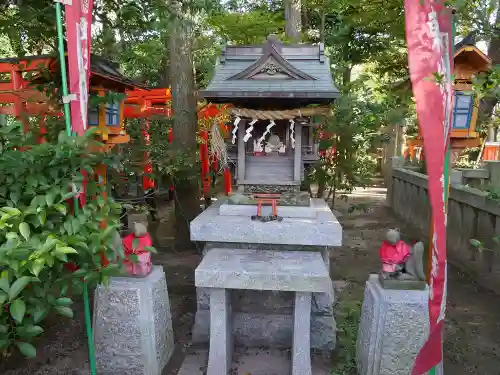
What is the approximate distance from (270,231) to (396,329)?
62.7 inches

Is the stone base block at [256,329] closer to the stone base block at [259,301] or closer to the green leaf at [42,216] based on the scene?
the stone base block at [259,301]

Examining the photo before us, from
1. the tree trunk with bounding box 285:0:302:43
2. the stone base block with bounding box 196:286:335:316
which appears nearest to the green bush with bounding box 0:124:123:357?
the stone base block with bounding box 196:286:335:316

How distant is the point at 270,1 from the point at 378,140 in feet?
25.0

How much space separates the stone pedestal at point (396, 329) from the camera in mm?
3586

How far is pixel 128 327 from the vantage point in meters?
3.88

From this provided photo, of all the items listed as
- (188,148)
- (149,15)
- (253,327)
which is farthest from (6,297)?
(188,148)

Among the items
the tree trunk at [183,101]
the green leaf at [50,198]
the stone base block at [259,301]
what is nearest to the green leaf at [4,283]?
the green leaf at [50,198]

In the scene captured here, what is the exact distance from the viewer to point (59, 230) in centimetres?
248

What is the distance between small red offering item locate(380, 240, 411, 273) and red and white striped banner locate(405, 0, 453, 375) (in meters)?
0.97

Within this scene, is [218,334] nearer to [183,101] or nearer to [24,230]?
[24,230]

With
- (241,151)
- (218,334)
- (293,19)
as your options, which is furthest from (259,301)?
(293,19)

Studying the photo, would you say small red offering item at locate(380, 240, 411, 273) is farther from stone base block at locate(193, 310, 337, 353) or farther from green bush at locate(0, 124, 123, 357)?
green bush at locate(0, 124, 123, 357)

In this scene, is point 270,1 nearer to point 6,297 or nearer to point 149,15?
point 149,15

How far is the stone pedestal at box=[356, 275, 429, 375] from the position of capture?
11.8ft
